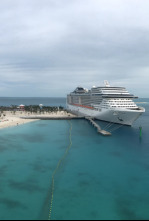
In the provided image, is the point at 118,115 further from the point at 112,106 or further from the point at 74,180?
the point at 74,180

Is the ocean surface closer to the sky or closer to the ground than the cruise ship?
closer to the ground

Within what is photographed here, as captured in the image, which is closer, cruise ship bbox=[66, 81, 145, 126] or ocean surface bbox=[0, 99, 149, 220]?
ocean surface bbox=[0, 99, 149, 220]

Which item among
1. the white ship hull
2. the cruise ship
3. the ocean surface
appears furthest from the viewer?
the cruise ship

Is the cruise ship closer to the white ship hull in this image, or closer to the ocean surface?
the white ship hull

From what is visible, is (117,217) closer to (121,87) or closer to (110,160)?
(110,160)

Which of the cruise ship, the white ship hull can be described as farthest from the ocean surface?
the cruise ship

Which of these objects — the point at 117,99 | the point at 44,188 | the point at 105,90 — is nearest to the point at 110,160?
the point at 44,188

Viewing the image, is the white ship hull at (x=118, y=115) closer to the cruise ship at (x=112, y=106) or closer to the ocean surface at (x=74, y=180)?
the cruise ship at (x=112, y=106)

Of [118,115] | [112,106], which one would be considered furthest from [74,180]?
[112,106]

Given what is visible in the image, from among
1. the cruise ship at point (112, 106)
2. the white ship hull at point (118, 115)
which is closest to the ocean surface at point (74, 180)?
the white ship hull at point (118, 115)
